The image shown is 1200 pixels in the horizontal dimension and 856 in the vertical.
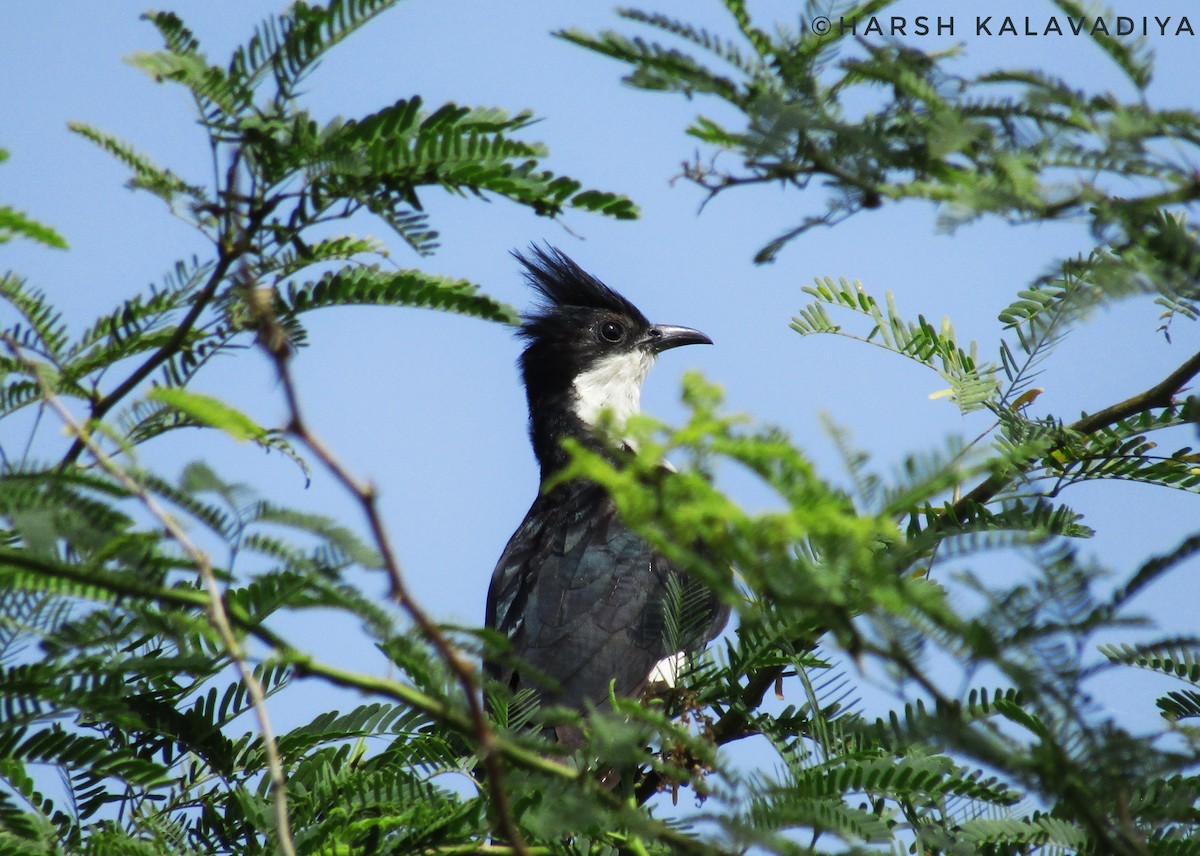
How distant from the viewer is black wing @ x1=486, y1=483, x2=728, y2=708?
503 centimetres

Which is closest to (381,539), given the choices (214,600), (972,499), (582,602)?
(214,600)

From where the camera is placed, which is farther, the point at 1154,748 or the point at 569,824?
the point at 569,824

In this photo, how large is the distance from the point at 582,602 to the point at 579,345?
2.99 metres

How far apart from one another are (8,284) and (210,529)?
924 millimetres

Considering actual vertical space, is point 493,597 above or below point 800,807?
above

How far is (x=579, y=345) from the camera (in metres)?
8.13

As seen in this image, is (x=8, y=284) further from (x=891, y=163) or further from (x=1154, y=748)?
(x=1154, y=748)

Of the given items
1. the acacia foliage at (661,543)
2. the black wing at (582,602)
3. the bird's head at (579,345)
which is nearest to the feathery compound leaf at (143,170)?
the acacia foliage at (661,543)

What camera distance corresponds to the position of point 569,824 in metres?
1.73

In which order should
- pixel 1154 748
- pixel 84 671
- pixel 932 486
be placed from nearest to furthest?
pixel 932 486 → pixel 1154 748 → pixel 84 671

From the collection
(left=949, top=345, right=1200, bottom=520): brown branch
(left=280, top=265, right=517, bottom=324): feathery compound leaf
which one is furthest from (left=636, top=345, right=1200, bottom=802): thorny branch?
(left=280, top=265, right=517, bottom=324): feathery compound leaf

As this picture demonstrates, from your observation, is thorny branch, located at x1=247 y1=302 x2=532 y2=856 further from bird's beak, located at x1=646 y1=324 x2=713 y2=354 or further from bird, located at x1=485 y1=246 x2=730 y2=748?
bird's beak, located at x1=646 y1=324 x2=713 y2=354

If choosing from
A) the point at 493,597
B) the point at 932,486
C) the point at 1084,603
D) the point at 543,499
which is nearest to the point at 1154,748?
the point at 1084,603

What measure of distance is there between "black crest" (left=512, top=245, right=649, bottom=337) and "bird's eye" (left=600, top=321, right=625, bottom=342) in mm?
92
